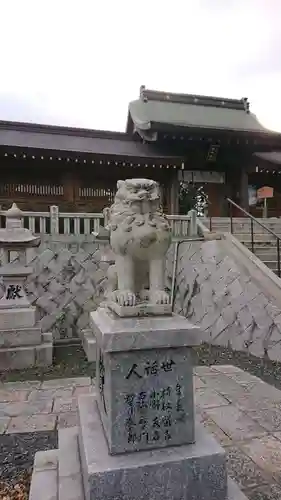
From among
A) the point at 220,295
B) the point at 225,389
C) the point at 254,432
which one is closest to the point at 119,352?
the point at 254,432

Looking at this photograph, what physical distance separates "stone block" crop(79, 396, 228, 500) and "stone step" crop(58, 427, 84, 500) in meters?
0.14

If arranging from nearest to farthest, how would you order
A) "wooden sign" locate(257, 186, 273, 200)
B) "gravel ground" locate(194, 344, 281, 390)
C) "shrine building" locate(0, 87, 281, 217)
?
"gravel ground" locate(194, 344, 281, 390)
"shrine building" locate(0, 87, 281, 217)
"wooden sign" locate(257, 186, 273, 200)

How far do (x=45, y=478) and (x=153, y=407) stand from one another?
0.99 m

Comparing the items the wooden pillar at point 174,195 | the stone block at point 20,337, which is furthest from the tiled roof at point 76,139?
the stone block at point 20,337

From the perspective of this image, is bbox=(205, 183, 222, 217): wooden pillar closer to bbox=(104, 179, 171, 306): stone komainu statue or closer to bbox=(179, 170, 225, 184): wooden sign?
bbox=(179, 170, 225, 184): wooden sign

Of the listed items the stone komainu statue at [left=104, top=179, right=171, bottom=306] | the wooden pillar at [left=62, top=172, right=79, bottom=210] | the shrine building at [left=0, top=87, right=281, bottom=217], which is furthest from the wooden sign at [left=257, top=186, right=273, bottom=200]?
the stone komainu statue at [left=104, top=179, right=171, bottom=306]

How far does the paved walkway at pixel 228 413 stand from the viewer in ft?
9.25

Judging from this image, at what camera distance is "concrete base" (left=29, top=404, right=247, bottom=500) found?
6.68 feet

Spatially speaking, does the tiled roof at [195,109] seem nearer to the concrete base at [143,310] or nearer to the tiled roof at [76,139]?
the tiled roof at [76,139]

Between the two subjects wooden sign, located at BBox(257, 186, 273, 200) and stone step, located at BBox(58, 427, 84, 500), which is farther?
wooden sign, located at BBox(257, 186, 273, 200)

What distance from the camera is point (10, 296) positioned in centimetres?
648

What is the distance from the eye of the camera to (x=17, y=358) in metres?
6.01

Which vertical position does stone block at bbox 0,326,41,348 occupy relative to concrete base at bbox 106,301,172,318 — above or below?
below

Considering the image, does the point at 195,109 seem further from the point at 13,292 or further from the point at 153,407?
the point at 153,407
